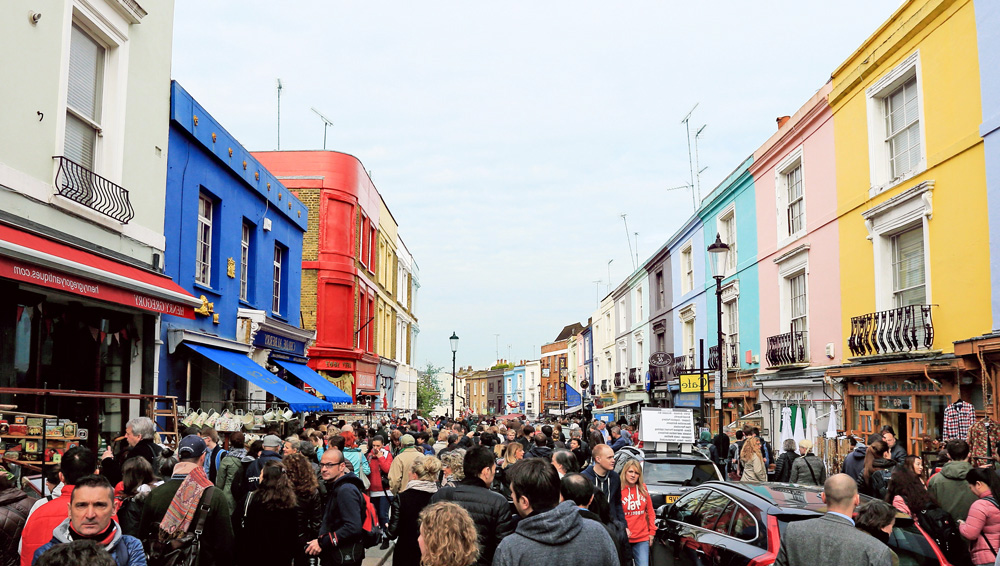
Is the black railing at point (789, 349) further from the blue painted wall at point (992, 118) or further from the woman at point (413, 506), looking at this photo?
the woman at point (413, 506)

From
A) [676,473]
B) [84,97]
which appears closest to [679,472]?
[676,473]

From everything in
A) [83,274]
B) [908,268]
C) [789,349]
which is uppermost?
[908,268]

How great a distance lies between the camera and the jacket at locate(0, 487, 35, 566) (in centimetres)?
514

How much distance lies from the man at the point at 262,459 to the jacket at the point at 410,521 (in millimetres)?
1869

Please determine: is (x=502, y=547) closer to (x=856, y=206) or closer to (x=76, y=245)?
(x=76, y=245)

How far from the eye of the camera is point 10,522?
5.21m

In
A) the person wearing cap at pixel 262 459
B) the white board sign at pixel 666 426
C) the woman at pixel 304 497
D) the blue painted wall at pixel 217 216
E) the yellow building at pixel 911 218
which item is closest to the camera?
the woman at pixel 304 497

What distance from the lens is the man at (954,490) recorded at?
819 cm

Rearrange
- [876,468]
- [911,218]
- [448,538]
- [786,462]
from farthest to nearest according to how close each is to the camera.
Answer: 1. [786,462]
2. [911,218]
3. [876,468]
4. [448,538]

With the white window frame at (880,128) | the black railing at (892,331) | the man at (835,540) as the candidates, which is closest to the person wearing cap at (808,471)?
the black railing at (892,331)

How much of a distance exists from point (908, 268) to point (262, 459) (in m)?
12.2

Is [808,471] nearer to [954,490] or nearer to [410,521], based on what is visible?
[954,490]

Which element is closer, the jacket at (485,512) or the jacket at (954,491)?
the jacket at (485,512)

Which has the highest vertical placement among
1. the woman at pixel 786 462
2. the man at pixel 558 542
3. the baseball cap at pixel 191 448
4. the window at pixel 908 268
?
the window at pixel 908 268
